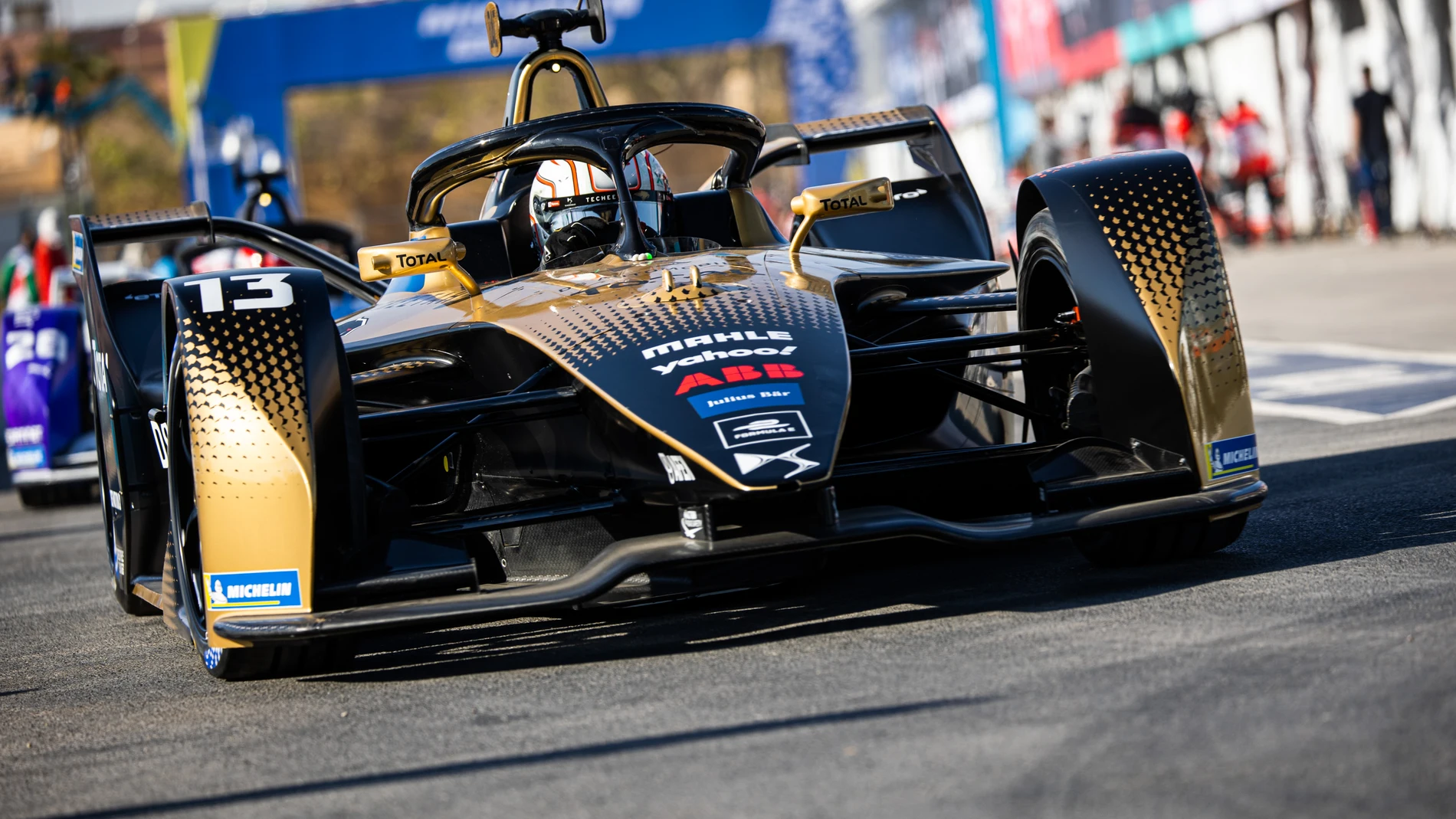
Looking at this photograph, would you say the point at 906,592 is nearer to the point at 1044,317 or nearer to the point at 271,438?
the point at 1044,317

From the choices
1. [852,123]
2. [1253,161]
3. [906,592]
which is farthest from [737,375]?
[1253,161]

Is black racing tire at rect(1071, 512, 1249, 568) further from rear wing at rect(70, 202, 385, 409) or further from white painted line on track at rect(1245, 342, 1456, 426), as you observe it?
white painted line on track at rect(1245, 342, 1456, 426)

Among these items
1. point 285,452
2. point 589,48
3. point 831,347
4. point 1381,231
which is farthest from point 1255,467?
point 589,48

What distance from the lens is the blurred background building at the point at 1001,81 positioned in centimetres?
2130

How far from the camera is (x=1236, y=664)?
3582mm

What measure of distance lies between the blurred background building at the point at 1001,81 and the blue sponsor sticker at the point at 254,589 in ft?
28.4

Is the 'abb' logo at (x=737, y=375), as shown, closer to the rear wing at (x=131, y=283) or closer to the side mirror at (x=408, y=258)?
the side mirror at (x=408, y=258)

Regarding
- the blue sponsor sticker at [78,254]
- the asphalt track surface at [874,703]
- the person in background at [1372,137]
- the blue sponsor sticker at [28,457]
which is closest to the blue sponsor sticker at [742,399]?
the asphalt track surface at [874,703]

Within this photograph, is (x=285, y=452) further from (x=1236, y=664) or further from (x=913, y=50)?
(x=913, y=50)

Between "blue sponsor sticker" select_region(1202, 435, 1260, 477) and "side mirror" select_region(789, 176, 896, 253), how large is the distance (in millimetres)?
1237

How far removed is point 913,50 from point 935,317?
49.5 meters

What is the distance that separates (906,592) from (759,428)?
35.7 inches

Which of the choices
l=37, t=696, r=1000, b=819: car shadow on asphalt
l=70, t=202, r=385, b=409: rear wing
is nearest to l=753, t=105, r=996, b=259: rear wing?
l=70, t=202, r=385, b=409: rear wing

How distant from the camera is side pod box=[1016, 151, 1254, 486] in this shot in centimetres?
467
